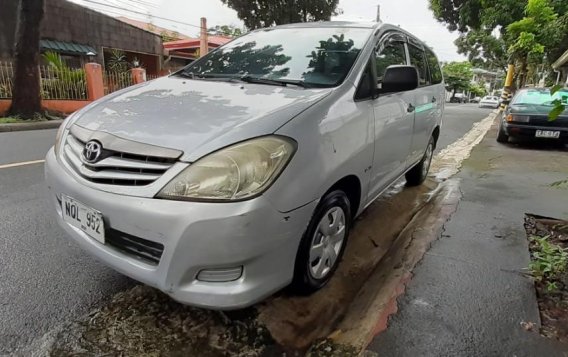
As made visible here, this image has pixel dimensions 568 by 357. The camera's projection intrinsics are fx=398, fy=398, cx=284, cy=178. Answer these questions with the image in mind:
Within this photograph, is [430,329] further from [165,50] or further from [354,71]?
[165,50]

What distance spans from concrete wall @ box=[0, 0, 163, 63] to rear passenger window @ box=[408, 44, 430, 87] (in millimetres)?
15522

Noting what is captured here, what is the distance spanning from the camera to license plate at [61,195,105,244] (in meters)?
1.82

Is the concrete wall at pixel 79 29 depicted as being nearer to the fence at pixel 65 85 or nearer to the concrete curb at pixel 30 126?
the fence at pixel 65 85

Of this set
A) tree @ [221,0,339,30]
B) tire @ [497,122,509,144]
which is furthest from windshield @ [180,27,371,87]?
tree @ [221,0,339,30]

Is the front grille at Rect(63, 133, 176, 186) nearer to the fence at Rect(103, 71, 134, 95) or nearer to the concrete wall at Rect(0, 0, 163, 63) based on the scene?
the fence at Rect(103, 71, 134, 95)

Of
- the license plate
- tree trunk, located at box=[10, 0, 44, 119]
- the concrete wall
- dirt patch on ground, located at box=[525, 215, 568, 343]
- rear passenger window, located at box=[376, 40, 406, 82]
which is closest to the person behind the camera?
the license plate

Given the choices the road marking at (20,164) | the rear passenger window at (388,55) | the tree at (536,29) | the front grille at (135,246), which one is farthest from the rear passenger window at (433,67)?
the tree at (536,29)

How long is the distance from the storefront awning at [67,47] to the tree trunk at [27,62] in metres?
7.06

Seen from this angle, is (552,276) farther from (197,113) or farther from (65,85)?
(65,85)

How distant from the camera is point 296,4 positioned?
22469 millimetres

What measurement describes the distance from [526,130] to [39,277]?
8.13 metres

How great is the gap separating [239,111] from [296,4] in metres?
22.6

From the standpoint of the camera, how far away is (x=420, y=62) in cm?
403

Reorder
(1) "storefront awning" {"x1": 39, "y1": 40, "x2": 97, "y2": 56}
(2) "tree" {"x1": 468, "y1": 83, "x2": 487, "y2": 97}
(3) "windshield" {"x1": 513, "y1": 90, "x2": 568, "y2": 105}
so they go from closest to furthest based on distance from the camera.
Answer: (3) "windshield" {"x1": 513, "y1": 90, "x2": 568, "y2": 105} < (1) "storefront awning" {"x1": 39, "y1": 40, "x2": 97, "y2": 56} < (2) "tree" {"x1": 468, "y1": 83, "x2": 487, "y2": 97}
